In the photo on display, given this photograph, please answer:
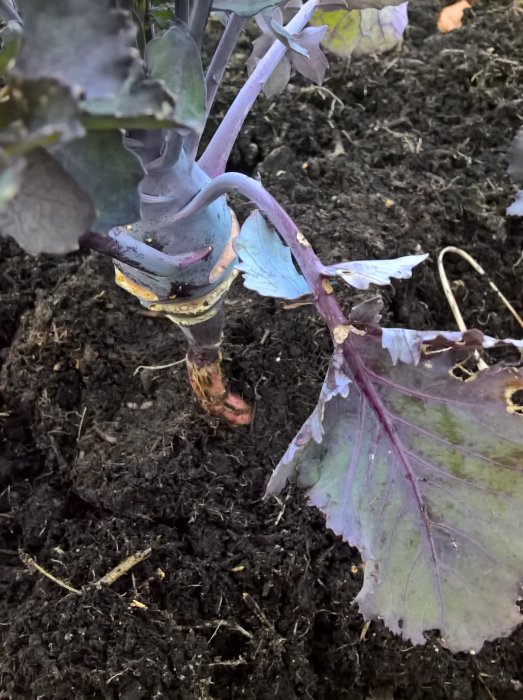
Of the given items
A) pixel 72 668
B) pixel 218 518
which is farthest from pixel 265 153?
pixel 72 668

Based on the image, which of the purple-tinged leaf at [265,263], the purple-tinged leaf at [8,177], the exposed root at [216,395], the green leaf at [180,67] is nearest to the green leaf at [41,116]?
the purple-tinged leaf at [8,177]

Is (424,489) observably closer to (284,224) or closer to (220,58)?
(284,224)

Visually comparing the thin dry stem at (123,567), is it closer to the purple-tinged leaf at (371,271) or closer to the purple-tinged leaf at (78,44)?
the purple-tinged leaf at (371,271)

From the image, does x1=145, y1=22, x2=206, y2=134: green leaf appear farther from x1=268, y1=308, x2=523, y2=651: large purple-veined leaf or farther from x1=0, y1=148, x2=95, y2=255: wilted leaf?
x1=268, y1=308, x2=523, y2=651: large purple-veined leaf

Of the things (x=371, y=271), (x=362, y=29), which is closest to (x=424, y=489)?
(x=371, y=271)

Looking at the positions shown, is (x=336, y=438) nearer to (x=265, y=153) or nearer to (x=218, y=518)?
(x=218, y=518)

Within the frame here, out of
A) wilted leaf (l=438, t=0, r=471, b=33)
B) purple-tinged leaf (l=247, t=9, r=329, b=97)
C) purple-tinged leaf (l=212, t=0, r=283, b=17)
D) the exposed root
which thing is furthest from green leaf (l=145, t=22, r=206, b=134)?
wilted leaf (l=438, t=0, r=471, b=33)
